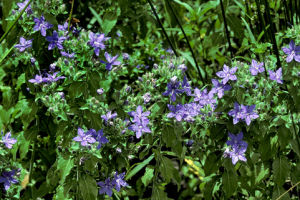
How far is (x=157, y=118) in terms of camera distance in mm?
2084

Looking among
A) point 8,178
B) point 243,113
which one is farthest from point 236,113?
point 8,178

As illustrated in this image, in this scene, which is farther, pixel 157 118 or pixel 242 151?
pixel 157 118

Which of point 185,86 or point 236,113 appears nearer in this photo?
point 236,113

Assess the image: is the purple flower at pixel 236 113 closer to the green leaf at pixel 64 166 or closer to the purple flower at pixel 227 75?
the purple flower at pixel 227 75

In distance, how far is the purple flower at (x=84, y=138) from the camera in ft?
5.92

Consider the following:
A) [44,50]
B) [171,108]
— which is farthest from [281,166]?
[44,50]

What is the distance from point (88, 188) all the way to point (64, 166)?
0.14 meters

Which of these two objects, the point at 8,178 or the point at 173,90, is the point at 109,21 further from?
the point at 8,178

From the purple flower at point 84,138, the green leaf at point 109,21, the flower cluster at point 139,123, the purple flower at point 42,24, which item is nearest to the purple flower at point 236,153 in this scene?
the flower cluster at point 139,123

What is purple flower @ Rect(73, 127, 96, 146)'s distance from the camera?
1804mm

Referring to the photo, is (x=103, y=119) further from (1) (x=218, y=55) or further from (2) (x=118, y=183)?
(1) (x=218, y=55)

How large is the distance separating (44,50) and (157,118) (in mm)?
655

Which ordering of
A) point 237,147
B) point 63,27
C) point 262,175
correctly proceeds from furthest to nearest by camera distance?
1. point 262,175
2. point 63,27
3. point 237,147

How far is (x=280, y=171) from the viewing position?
202 cm
